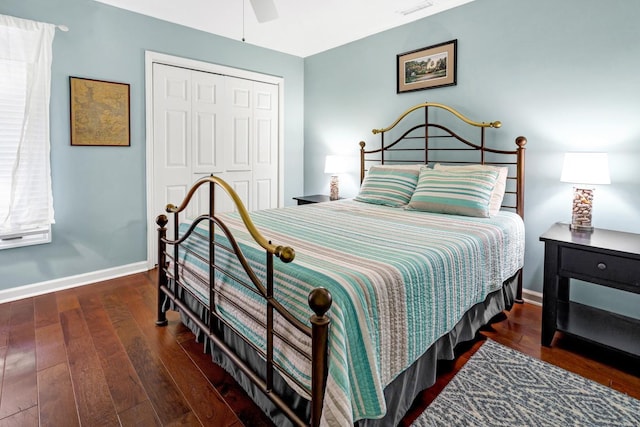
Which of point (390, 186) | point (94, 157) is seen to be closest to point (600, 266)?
point (390, 186)

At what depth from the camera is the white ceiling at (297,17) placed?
10.7 ft

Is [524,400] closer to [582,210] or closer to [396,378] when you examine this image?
[396,378]

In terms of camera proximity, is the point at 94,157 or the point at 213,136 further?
the point at 213,136

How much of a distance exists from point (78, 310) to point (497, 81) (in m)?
3.81

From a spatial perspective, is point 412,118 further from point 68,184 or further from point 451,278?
point 68,184

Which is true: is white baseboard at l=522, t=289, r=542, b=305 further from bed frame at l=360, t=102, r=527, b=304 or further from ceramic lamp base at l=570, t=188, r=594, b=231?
ceramic lamp base at l=570, t=188, r=594, b=231

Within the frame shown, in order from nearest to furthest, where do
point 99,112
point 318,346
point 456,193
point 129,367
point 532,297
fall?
1. point 318,346
2. point 129,367
3. point 456,193
4. point 532,297
5. point 99,112

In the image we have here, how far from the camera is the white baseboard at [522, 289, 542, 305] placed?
9.64ft

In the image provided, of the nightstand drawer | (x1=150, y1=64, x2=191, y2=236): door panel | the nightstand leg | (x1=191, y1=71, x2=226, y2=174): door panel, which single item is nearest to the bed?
the nightstand leg

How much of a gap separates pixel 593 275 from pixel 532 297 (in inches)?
37.2

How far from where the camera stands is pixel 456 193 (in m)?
2.70

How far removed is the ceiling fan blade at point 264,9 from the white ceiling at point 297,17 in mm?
903

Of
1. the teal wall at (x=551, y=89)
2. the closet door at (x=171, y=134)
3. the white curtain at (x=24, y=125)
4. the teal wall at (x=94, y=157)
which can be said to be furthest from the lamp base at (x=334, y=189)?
the white curtain at (x=24, y=125)

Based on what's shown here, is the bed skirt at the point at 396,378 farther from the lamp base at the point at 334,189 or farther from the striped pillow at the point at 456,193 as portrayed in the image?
the lamp base at the point at 334,189
